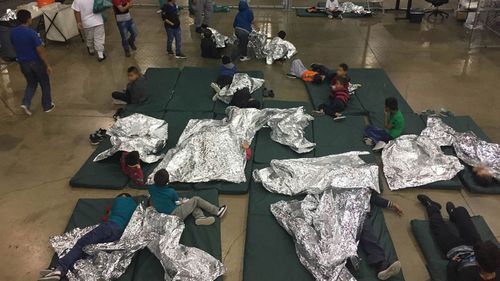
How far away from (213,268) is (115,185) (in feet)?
6.15

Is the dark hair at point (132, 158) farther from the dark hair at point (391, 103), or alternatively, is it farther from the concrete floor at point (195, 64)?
the dark hair at point (391, 103)

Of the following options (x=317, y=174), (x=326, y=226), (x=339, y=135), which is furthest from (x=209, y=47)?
(x=326, y=226)

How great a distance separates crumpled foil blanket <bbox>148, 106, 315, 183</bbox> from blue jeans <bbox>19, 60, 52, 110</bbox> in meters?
2.53

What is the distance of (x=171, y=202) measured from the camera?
4.55 meters

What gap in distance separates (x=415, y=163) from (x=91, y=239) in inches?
156

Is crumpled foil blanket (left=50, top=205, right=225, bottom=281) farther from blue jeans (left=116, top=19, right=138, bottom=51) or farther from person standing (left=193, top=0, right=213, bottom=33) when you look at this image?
person standing (left=193, top=0, right=213, bottom=33)

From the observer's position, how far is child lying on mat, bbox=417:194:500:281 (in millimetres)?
3301

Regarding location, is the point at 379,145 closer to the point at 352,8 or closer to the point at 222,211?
the point at 222,211

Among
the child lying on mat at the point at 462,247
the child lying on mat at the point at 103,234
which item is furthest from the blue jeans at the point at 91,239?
the child lying on mat at the point at 462,247

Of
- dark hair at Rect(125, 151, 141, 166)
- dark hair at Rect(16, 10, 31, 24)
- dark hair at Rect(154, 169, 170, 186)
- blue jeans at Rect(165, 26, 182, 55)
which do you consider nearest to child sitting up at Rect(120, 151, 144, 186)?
dark hair at Rect(125, 151, 141, 166)

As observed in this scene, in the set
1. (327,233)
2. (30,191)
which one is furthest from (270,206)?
(30,191)

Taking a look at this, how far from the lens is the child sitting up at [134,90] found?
22.0ft

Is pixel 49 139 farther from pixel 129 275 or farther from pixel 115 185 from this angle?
pixel 129 275

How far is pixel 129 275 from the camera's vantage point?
13.3ft
